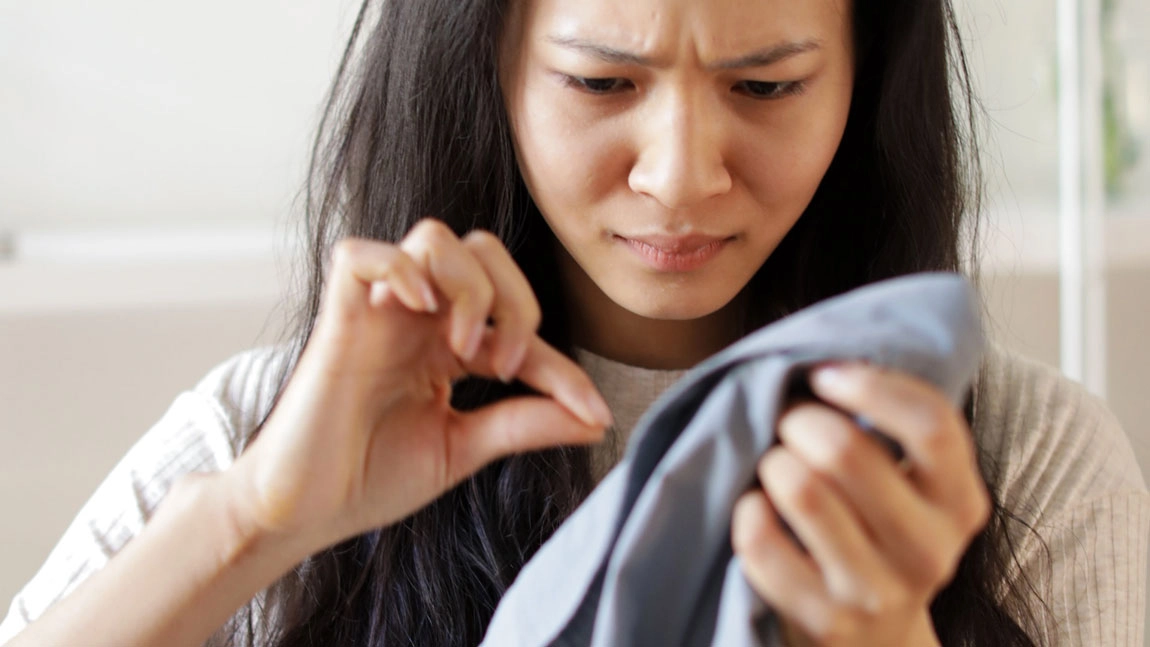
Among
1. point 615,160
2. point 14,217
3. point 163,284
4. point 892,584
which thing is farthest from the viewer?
point 14,217

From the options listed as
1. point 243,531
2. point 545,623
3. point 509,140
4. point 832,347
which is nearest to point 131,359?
point 509,140

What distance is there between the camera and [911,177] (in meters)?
0.93

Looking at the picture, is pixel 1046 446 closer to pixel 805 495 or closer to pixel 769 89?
pixel 769 89

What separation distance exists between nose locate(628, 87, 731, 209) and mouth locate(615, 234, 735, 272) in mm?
Answer: 45

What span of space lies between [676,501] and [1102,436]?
0.60m

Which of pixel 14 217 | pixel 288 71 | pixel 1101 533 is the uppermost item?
pixel 288 71

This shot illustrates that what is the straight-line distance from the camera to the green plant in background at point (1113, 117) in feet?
5.53

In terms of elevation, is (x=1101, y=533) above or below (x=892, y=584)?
below

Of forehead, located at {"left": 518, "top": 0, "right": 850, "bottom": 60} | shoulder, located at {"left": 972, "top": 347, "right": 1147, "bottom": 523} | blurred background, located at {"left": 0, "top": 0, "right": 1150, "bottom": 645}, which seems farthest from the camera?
blurred background, located at {"left": 0, "top": 0, "right": 1150, "bottom": 645}

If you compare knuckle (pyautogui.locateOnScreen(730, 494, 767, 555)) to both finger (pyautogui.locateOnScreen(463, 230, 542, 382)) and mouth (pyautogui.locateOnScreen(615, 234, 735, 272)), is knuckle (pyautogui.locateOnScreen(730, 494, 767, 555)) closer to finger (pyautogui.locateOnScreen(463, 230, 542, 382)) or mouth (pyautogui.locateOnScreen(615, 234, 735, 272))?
finger (pyautogui.locateOnScreen(463, 230, 542, 382))

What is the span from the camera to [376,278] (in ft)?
1.85

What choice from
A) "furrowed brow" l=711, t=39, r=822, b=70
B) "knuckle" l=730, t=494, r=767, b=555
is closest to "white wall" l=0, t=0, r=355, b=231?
"furrowed brow" l=711, t=39, r=822, b=70

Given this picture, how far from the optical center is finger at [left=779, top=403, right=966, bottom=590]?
1.47 feet

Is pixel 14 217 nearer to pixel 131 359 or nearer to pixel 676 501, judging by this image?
pixel 131 359
